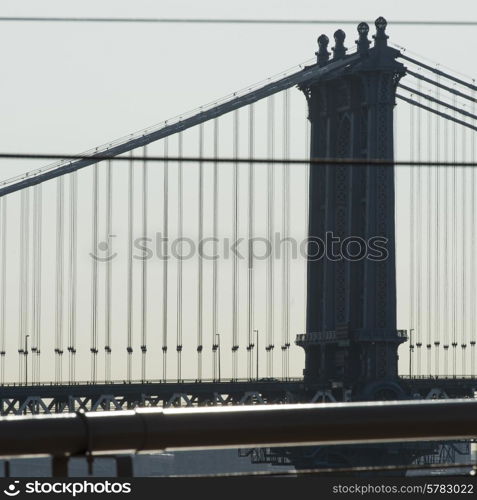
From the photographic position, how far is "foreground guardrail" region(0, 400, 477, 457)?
5.13 metres

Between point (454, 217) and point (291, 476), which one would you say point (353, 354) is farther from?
point (291, 476)

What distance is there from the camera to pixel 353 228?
7331cm

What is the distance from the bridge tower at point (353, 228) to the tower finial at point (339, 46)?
0.09 metres

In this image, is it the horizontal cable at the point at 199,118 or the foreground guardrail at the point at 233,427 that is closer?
the foreground guardrail at the point at 233,427

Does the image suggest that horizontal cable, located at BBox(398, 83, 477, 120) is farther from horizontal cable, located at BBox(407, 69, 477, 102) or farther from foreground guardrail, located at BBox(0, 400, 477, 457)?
foreground guardrail, located at BBox(0, 400, 477, 457)

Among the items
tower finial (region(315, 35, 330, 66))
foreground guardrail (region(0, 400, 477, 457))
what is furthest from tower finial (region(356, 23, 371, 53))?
foreground guardrail (region(0, 400, 477, 457))

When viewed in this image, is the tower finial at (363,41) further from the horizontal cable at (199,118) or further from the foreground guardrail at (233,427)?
the foreground guardrail at (233,427)

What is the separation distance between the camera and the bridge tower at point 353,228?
71875 mm

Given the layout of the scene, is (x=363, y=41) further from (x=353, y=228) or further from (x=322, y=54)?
(x=353, y=228)

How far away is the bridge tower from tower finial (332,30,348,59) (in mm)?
86

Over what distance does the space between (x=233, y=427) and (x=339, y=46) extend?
72.4 meters

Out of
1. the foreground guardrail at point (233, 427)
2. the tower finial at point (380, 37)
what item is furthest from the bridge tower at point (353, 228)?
the foreground guardrail at point (233, 427)

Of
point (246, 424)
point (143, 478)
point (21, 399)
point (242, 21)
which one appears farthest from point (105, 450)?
point (21, 399)

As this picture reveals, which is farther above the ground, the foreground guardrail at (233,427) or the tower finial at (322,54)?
the tower finial at (322,54)
